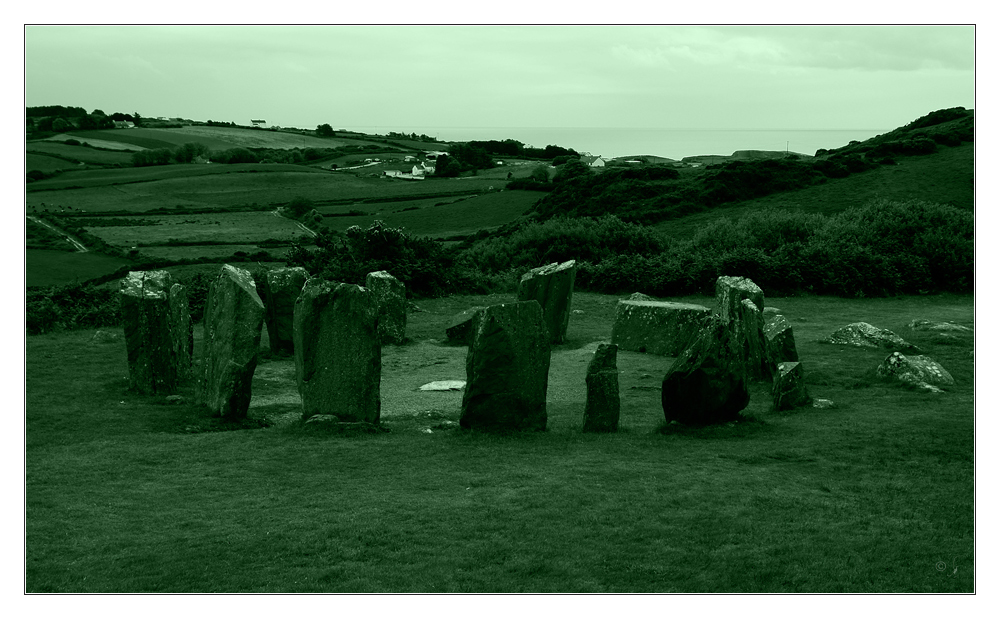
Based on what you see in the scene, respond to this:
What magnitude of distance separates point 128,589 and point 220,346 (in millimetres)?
8521

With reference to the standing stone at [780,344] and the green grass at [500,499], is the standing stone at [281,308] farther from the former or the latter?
the standing stone at [780,344]

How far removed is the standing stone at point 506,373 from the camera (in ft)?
53.2

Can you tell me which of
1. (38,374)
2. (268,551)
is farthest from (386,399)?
(268,551)

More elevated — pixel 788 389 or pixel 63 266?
pixel 63 266

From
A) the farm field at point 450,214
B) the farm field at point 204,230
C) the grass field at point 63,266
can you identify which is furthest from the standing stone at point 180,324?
the farm field at point 450,214

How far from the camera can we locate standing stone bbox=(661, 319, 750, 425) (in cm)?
1623

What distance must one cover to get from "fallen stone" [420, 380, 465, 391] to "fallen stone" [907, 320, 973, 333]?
13134mm

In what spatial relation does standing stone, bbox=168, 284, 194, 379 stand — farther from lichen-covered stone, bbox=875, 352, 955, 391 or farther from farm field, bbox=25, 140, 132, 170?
farm field, bbox=25, 140, 132, 170

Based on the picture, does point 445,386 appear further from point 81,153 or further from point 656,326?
point 81,153

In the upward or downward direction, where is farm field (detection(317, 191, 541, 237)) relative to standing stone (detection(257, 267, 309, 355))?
upward

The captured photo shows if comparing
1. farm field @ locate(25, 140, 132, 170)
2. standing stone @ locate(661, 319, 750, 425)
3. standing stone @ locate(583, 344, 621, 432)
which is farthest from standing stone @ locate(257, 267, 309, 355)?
farm field @ locate(25, 140, 132, 170)

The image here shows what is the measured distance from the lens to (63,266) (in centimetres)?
4891

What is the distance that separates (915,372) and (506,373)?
8.92 metres

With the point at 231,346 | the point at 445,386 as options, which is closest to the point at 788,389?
the point at 445,386
